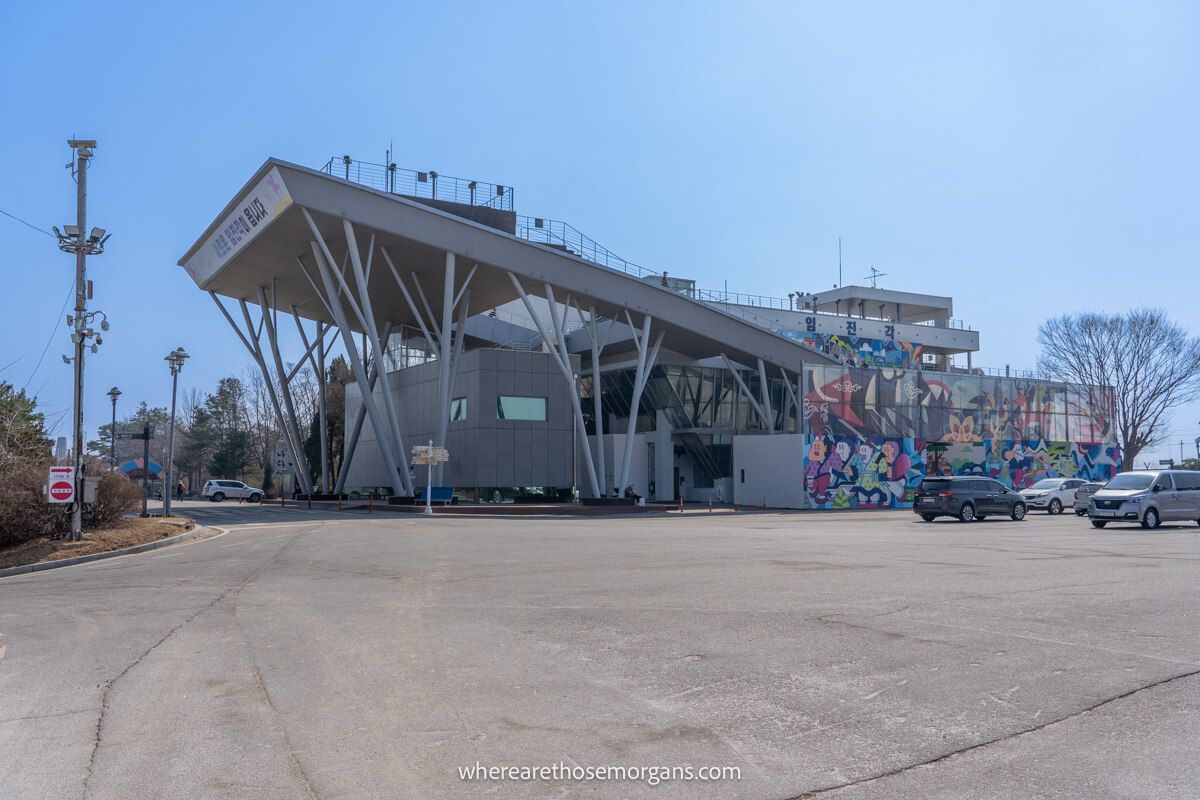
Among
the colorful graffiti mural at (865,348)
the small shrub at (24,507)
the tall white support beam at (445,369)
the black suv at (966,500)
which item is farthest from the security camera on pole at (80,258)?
the colorful graffiti mural at (865,348)

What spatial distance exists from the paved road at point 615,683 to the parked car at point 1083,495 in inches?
1046

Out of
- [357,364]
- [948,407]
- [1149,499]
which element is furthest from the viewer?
[948,407]

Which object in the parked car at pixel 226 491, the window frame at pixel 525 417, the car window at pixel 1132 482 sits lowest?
the parked car at pixel 226 491

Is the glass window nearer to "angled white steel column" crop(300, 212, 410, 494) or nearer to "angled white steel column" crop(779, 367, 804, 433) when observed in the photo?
"angled white steel column" crop(300, 212, 410, 494)

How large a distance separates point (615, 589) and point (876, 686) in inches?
238

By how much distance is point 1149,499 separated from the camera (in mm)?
28281

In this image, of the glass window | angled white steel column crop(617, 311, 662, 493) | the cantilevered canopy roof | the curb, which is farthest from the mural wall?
the curb

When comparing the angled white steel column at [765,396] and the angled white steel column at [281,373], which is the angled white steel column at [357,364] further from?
the angled white steel column at [765,396]

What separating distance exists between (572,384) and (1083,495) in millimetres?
24192

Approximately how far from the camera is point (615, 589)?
12781 mm

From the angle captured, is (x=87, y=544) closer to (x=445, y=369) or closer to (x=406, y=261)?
(x=445, y=369)

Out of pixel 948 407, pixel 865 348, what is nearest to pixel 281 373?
pixel 948 407

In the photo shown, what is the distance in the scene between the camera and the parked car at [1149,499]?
2814 cm

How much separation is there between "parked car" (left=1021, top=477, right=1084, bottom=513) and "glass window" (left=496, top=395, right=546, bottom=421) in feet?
82.6
